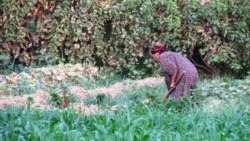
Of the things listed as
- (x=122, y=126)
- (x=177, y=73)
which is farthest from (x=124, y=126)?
(x=177, y=73)

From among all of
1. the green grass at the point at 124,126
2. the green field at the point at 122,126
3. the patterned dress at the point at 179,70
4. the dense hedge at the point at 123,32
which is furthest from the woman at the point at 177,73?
the dense hedge at the point at 123,32

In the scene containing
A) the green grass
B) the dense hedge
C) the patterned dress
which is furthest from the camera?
the dense hedge

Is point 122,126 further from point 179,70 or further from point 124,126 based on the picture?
point 179,70

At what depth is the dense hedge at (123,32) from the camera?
37.3 feet

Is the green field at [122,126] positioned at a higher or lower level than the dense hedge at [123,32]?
lower

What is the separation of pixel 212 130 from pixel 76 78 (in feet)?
20.2

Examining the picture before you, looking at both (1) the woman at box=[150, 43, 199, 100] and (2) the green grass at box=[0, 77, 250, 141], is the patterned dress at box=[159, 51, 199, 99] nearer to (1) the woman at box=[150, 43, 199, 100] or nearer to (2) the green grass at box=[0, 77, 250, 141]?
(1) the woman at box=[150, 43, 199, 100]

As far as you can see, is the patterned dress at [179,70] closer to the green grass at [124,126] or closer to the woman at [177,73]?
the woman at [177,73]

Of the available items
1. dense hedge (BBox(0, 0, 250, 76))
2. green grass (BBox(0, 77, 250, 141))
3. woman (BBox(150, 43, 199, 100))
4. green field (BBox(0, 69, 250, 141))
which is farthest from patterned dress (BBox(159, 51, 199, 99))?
dense hedge (BBox(0, 0, 250, 76))

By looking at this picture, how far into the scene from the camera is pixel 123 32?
1180cm

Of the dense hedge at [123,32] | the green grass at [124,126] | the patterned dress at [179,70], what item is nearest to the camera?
the green grass at [124,126]

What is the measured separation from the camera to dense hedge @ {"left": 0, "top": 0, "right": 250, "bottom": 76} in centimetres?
1138

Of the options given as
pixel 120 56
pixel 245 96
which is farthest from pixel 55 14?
pixel 245 96

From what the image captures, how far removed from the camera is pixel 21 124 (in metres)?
4.68
